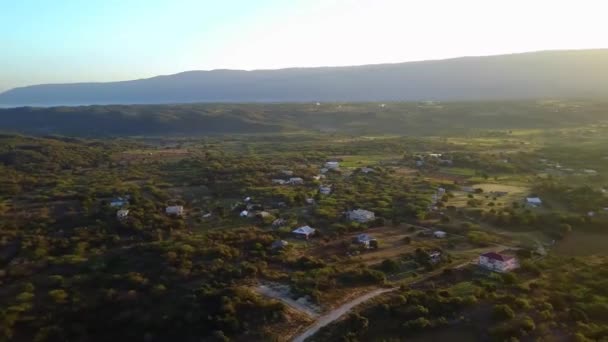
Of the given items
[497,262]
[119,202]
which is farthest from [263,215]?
[497,262]

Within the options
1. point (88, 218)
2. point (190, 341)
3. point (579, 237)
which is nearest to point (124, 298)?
point (190, 341)

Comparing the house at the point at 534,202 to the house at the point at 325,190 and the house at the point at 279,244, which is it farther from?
the house at the point at 279,244

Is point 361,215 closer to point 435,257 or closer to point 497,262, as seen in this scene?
point 435,257

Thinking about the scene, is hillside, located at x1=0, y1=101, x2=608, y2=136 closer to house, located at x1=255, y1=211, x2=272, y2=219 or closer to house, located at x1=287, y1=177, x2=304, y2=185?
house, located at x1=287, y1=177, x2=304, y2=185

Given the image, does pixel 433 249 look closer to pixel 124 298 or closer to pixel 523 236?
pixel 523 236

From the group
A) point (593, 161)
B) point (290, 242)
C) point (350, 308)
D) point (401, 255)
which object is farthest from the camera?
point (593, 161)

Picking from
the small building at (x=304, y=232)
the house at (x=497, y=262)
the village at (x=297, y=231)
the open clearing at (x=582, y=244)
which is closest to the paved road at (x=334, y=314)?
the village at (x=297, y=231)

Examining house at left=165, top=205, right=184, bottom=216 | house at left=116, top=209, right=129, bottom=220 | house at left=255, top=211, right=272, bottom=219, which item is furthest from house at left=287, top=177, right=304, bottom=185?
house at left=116, top=209, right=129, bottom=220

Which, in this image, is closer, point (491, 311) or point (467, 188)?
point (491, 311)
